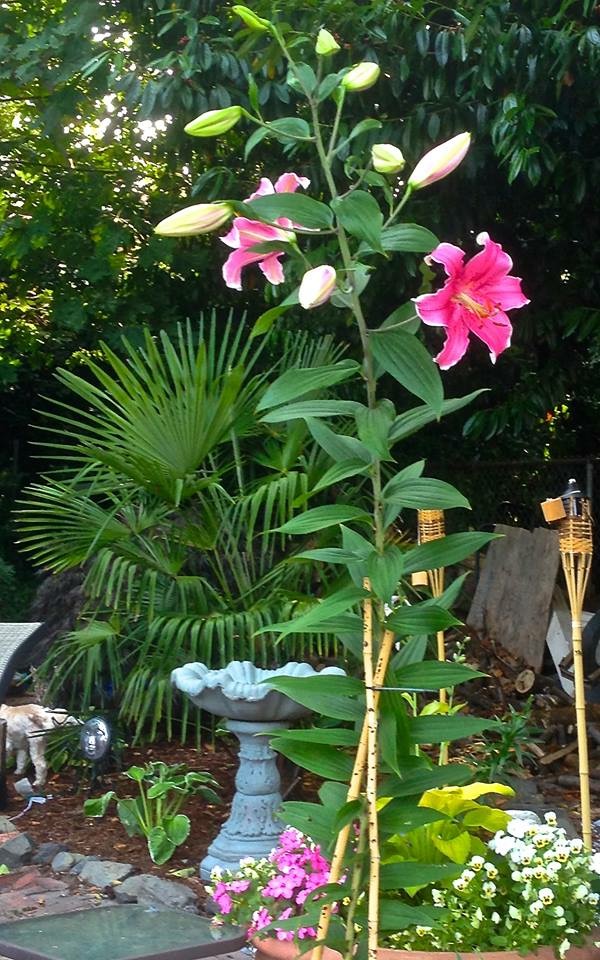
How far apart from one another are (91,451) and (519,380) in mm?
3756

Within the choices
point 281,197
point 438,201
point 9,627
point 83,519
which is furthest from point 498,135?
point 281,197

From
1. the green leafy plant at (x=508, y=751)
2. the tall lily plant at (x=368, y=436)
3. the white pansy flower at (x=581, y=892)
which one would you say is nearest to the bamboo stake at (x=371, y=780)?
the tall lily plant at (x=368, y=436)

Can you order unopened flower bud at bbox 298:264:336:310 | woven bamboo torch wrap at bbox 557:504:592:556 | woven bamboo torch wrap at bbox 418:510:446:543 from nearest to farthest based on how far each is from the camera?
unopened flower bud at bbox 298:264:336:310, woven bamboo torch wrap at bbox 557:504:592:556, woven bamboo torch wrap at bbox 418:510:446:543

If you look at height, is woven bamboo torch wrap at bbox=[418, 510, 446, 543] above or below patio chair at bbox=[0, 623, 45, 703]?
above

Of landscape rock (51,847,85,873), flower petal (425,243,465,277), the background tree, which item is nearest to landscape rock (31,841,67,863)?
landscape rock (51,847,85,873)

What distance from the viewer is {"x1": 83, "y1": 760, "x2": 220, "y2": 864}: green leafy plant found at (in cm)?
387

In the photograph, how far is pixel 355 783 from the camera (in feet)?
5.86

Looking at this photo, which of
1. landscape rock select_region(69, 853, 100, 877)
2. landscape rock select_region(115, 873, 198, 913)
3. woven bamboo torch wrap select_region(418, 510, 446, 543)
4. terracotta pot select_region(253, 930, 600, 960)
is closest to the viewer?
terracotta pot select_region(253, 930, 600, 960)

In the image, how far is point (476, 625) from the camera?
6.75 meters

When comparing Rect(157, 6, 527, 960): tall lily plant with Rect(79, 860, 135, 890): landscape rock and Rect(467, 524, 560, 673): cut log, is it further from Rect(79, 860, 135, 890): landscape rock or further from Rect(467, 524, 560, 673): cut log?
Rect(467, 524, 560, 673): cut log

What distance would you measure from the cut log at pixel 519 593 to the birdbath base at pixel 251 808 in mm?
2758

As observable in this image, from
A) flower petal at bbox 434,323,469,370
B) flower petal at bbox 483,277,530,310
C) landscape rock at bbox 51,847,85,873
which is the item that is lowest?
landscape rock at bbox 51,847,85,873

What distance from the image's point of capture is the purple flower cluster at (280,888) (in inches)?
86.1

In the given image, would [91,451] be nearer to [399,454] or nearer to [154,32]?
[154,32]
